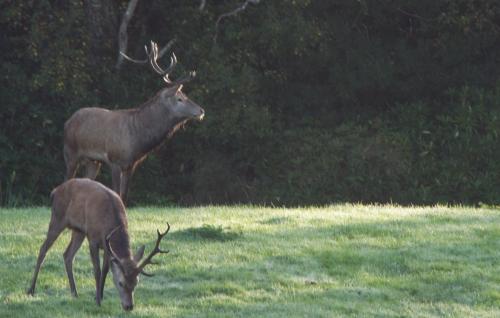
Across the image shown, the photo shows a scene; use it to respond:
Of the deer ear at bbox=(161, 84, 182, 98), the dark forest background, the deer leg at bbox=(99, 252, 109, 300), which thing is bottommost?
the dark forest background

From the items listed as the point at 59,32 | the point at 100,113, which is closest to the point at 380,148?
the point at 59,32

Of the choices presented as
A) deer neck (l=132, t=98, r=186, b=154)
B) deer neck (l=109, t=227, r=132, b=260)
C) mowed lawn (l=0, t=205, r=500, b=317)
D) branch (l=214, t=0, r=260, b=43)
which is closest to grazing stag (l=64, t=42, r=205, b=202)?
deer neck (l=132, t=98, r=186, b=154)

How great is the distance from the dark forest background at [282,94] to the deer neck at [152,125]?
6381mm

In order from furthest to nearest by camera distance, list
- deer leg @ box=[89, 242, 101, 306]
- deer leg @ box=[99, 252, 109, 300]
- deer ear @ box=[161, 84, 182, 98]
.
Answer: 1. deer ear @ box=[161, 84, 182, 98]
2. deer leg @ box=[89, 242, 101, 306]
3. deer leg @ box=[99, 252, 109, 300]

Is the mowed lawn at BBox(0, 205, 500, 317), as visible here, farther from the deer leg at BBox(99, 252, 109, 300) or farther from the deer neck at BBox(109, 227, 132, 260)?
the deer neck at BBox(109, 227, 132, 260)

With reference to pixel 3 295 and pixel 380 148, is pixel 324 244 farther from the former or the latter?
pixel 380 148

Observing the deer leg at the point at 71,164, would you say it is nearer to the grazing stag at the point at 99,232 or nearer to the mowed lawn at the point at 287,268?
the mowed lawn at the point at 287,268

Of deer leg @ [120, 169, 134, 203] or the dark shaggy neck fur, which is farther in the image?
the dark shaggy neck fur

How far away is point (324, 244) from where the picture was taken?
14.5 m

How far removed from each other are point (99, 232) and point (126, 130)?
21.0 feet

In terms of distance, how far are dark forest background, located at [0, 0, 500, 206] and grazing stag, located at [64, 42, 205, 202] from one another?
5.95 meters

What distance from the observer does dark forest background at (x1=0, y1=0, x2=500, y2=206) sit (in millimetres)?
25641

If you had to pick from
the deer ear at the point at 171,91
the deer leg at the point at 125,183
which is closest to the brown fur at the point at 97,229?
the deer leg at the point at 125,183

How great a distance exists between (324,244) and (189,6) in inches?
513
